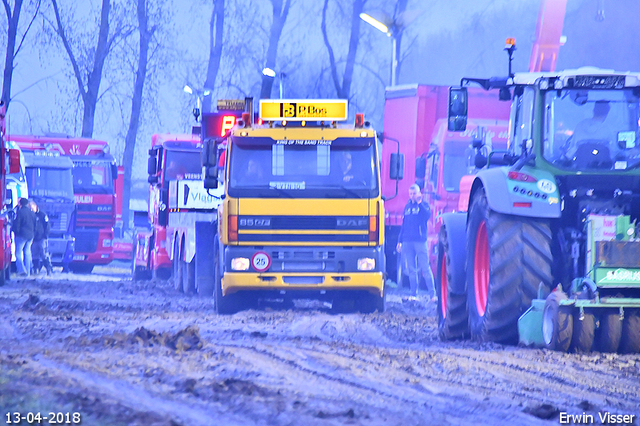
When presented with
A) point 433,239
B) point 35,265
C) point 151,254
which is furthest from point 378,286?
point 35,265

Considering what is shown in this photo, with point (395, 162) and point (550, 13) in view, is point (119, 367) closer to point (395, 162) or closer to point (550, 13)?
point (395, 162)

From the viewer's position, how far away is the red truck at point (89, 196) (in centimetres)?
2948

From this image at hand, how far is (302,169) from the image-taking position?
48.0ft

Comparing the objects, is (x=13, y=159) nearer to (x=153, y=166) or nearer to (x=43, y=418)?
(x=153, y=166)

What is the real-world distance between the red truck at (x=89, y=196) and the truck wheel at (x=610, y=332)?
70.3ft

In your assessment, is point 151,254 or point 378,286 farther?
point 151,254

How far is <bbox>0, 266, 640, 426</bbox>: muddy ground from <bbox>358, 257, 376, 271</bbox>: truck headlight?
53.0 inches

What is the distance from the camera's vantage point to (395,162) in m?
15.2

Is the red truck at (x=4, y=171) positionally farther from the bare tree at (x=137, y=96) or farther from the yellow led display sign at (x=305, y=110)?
the bare tree at (x=137, y=96)

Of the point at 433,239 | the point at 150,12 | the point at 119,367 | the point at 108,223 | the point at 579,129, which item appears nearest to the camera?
the point at 119,367

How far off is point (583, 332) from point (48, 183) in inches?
841


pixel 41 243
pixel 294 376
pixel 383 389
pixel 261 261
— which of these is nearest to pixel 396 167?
pixel 261 261

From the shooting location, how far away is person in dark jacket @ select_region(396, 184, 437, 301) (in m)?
19.5

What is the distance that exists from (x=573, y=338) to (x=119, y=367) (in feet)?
13.0
